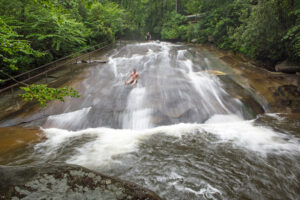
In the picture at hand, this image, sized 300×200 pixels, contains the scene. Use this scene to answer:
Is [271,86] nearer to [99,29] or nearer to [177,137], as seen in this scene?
[177,137]

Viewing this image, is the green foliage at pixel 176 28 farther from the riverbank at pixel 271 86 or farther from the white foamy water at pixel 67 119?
the white foamy water at pixel 67 119

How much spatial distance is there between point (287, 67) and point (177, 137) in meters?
9.57

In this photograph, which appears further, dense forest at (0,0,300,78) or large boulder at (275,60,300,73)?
large boulder at (275,60,300,73)

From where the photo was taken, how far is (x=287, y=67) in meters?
11.5

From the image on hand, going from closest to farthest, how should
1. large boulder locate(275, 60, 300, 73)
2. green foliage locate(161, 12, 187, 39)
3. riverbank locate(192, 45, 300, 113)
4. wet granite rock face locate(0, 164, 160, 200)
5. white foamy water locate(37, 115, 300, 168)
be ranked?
wet granite rock face locate(0, 164, 160, 200) < white foamy water locate(37, 115, 300, 168) < riverbank locate(192, 45, 300, 113) < large boulder locate(275, 60, 300, 73) < green foliage locate(161, 12, 187, 39)

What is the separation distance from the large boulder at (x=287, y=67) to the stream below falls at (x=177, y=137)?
11.0ft

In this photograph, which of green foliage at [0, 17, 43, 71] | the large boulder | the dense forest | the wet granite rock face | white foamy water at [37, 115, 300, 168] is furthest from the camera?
the large boulder

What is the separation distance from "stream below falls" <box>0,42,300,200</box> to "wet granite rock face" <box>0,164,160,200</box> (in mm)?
1997

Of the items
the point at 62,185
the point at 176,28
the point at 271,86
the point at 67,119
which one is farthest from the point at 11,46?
the point at 176,28

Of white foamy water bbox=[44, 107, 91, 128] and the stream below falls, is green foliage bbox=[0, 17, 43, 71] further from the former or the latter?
white foamy water bbox=[44, 107, 91, 128]

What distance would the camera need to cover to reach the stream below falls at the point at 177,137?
14.1 ft

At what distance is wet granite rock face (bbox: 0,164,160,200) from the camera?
1.95 m

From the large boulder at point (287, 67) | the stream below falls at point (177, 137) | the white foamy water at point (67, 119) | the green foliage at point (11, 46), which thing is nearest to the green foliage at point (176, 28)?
the large boulder at point (287, 67)

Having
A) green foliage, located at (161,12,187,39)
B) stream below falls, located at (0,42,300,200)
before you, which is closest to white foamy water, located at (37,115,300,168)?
stream below falls, located at (0,42,300,200)
